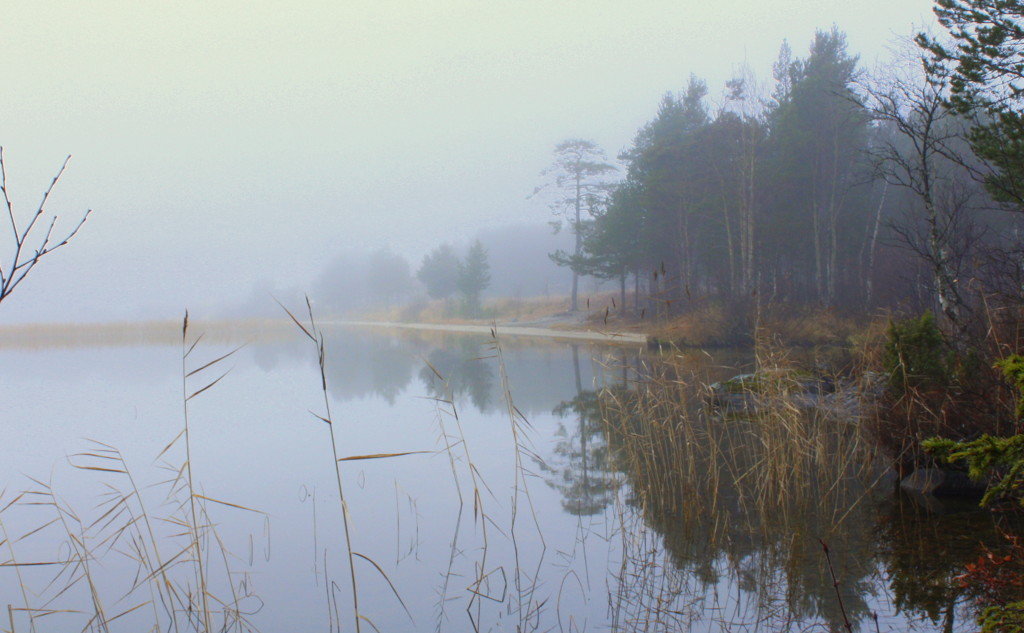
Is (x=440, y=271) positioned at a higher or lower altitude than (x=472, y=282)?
higher

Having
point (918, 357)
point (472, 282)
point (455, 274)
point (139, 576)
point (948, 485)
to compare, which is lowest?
point (139, 576)

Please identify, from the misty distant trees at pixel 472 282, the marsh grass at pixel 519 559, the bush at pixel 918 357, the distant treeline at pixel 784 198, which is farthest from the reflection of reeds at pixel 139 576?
the misty distant trees at pixel 472 282

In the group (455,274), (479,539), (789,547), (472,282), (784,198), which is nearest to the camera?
(789,547)

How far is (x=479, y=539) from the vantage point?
478cm

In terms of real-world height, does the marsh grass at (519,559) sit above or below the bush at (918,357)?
below

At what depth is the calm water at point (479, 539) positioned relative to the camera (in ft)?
11.8

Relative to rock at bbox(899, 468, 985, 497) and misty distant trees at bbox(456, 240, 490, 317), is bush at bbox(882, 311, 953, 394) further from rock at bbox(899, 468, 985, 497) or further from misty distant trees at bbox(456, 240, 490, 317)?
misty distant trees at bbox(456, 240, 490, 317)

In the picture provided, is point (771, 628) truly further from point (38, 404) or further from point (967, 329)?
point (38, 404)

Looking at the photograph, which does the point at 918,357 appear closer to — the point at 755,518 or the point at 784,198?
the point at 755,518

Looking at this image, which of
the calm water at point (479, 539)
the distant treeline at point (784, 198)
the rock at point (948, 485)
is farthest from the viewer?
the distant treeline at point (784, 198)

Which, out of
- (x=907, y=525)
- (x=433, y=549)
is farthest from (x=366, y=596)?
(x=907, y=525)

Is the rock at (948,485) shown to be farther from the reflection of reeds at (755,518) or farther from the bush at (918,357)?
the bush at (918,357)

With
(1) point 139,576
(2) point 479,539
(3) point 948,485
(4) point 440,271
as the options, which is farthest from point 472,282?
(1) point 139,576

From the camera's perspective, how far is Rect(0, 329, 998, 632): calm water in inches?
142
